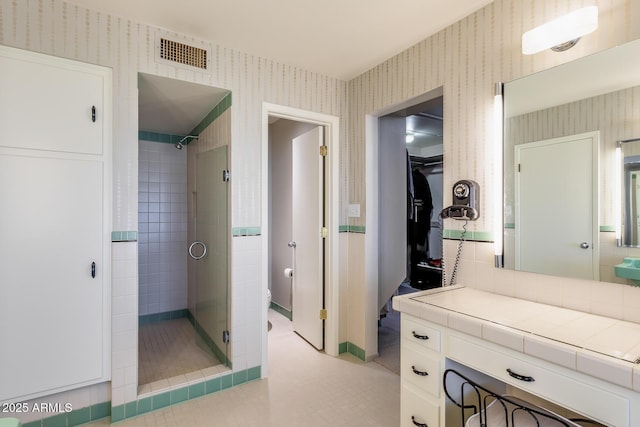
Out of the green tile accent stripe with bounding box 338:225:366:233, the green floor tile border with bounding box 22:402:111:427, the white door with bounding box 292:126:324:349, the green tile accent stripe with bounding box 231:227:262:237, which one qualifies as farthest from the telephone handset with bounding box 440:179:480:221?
the green floor tile border with bounding box 22:402:111:427

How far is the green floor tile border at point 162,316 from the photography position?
140 inches

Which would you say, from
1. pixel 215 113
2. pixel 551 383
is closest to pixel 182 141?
pixel 215 113

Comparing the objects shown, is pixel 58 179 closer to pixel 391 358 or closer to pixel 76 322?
pixel 76 322

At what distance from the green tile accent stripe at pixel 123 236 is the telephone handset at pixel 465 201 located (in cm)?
193

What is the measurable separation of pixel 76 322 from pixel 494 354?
84.2 inches

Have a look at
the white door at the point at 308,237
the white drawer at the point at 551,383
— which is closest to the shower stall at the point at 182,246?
the white door at the point at 308,237

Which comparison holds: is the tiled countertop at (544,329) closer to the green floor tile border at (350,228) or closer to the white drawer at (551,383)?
the white drawer at (551,383)

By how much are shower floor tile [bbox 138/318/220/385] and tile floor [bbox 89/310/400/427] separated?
396 millimetres

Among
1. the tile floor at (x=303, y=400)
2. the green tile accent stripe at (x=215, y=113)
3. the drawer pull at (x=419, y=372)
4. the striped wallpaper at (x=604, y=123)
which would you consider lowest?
the tile floor at (x=303, y=400)

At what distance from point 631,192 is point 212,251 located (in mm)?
2654

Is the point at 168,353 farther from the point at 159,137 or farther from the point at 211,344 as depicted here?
the point at 159,137

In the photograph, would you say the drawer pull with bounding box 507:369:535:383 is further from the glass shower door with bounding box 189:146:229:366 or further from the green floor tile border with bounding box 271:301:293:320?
the green floor tile border with bounding box 271:301:293:320

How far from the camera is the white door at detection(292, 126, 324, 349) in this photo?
2820 mm

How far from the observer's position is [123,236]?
191cm
